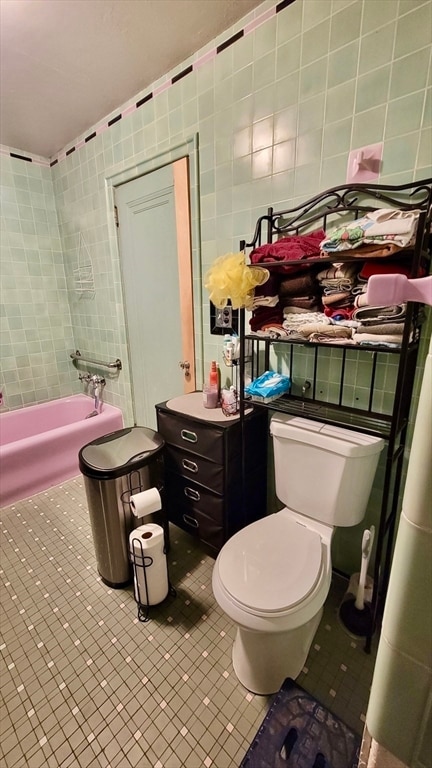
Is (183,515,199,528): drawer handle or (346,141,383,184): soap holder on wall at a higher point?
(346,141,383,184): soap holder on wall

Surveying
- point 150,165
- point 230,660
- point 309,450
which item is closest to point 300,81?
point 150,165

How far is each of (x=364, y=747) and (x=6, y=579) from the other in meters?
1.75

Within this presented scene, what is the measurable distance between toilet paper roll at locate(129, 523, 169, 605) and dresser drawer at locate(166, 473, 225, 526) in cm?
29

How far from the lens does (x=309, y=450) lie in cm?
133

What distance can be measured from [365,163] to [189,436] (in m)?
1.32

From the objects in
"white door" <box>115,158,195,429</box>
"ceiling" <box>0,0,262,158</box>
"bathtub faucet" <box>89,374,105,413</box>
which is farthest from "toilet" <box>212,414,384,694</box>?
"bathtub faucet" <box>89,374,105,413</box>

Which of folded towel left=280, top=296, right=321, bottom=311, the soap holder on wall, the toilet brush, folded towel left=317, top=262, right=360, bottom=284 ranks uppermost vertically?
the soap holder on wall

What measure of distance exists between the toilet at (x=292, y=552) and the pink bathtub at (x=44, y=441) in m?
1.68

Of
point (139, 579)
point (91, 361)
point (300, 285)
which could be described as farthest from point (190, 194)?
point (139, 579)

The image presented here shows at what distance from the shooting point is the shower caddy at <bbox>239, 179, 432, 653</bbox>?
105 centimetres

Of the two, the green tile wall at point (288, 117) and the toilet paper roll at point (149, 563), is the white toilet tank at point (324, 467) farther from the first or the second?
the toilet paper roll at point (149, 563)

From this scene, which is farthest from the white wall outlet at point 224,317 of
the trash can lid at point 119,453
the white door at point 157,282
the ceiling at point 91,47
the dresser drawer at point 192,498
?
the ceiling at point 91,47

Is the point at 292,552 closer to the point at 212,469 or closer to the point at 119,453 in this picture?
the point at 212,469

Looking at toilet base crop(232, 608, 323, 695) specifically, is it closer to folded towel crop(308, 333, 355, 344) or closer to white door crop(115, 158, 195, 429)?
folded towel crop(308, 333, 355, 344)
